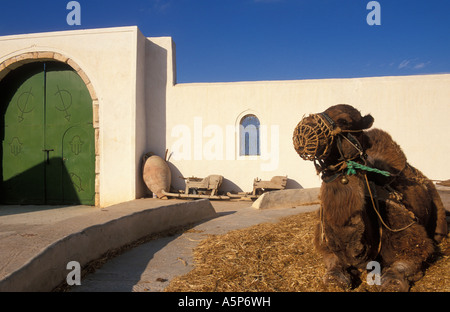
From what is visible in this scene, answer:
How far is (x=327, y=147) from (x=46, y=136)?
1110cm

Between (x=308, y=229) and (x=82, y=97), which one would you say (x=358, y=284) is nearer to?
(x=308, y=229)

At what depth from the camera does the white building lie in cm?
1061

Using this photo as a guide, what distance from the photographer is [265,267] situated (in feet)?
10.6

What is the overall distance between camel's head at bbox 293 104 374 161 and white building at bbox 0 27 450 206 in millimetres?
8713

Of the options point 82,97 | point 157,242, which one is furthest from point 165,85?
point 157,242

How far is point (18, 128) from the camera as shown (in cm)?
1132

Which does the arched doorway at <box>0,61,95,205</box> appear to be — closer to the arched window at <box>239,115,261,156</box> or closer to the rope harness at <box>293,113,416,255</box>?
the arched window at <box>239,115,261,156</box>

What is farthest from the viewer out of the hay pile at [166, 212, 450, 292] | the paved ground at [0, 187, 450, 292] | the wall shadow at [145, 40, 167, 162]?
the wall shadow at [145, 40, 167, 162]
